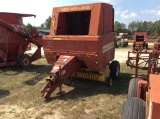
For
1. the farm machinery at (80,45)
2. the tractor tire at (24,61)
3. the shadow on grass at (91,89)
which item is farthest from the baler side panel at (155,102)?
the tractor tire at (24,61)

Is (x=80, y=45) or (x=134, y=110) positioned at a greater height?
(x=80, y=45)

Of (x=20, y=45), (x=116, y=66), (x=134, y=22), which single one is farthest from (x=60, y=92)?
(x=134, y=22)

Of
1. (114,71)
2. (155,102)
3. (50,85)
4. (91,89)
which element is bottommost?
(91,89)

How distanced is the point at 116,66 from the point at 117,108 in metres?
2.72

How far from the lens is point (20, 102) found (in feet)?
17.4

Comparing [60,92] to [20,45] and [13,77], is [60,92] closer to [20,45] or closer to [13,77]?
[13,77]

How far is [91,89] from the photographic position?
20.3ft


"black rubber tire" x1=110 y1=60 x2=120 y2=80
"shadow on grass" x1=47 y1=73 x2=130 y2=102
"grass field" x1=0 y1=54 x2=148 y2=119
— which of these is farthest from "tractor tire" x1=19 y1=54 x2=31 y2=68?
"black rubber tire" x1=110 y1=60 x2=120 y2=80

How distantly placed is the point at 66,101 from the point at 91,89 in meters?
1.19

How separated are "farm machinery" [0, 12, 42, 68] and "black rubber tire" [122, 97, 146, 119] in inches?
274

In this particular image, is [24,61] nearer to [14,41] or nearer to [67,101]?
[14,41]

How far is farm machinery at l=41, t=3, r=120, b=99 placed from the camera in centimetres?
554

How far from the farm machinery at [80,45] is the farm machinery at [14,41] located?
3125mm

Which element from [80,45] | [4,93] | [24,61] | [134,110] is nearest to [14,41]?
[24,61]
